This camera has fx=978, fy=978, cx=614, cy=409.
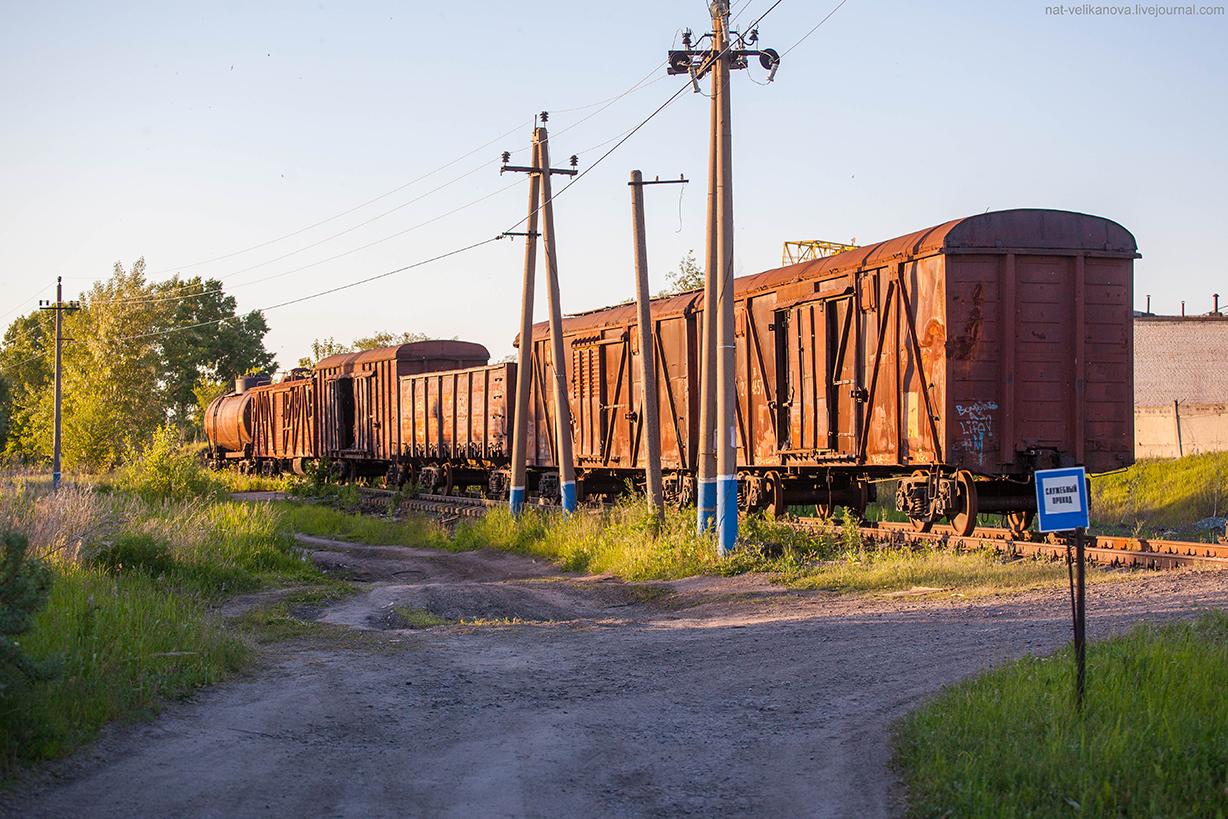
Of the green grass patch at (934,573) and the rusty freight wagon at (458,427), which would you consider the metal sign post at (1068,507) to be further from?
the rusty freight wagon at (458,427)

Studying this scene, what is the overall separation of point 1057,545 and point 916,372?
267 centimetres

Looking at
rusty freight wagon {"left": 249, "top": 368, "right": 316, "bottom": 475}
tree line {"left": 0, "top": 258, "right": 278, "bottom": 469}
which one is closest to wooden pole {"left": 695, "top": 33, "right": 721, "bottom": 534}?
rusty freight wagon {"left": 249, "top": 368, "right": 316, "bottom": 475}

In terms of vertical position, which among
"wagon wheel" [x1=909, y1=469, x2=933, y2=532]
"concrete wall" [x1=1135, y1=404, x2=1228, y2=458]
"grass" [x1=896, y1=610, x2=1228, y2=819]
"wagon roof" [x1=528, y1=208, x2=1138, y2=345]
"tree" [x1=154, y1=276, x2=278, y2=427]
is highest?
"tree" [x1=154, y1=276, x2=278, y2=427]

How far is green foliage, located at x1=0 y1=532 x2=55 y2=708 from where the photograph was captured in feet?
17.0

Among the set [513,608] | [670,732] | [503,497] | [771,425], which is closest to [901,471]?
[771,425]

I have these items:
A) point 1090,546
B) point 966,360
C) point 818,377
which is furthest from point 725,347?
point 1090,546

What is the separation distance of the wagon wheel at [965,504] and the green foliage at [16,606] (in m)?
10.4

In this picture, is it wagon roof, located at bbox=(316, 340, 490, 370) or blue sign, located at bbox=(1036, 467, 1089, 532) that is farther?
wagon roof, located at bbox=(316, 340, 490, 370)

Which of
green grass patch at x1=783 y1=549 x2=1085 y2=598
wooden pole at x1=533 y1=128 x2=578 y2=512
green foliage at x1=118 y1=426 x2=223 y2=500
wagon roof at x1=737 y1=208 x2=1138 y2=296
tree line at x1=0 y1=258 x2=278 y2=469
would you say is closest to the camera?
green grass patch at x1=783 y1=549 x2=1085 y2=598

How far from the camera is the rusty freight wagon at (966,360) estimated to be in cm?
A: 1202

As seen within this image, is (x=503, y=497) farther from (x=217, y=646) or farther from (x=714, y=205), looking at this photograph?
(x=217, y=646)

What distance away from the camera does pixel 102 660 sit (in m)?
6.67

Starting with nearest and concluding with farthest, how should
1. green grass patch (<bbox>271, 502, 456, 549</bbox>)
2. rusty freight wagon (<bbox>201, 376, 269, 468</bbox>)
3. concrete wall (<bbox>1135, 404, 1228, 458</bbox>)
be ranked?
1. green grass patch (<bbox>271, 502, 456, 549</bbox>)
2. concrete wall (<bbox>1135, 404, 1228, 458</bbox>)
3. rusty freight wagon (<bbox>201, 376, 269, 468</bbox>)

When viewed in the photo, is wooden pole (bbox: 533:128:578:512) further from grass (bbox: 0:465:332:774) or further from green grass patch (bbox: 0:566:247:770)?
green grass patch (bbox: 0:566:247:770)
